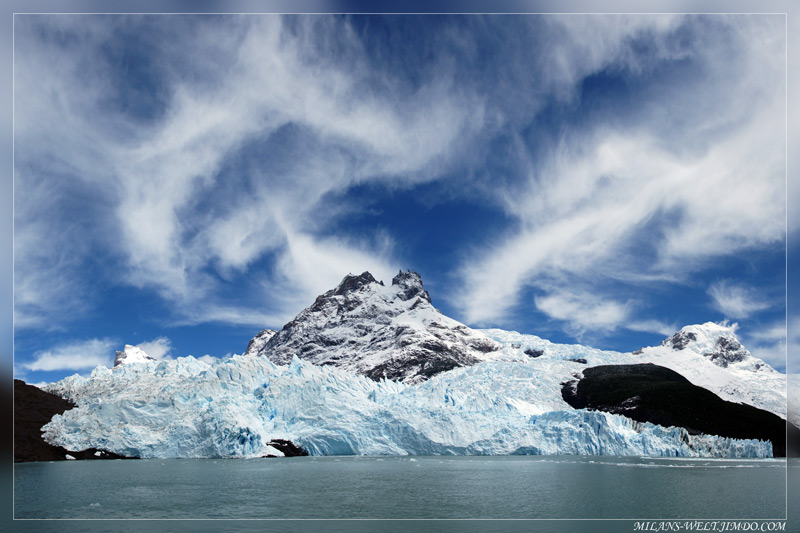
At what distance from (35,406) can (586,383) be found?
3228 inches

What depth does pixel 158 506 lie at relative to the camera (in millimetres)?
21500

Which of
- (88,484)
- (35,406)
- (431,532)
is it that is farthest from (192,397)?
(431,532)

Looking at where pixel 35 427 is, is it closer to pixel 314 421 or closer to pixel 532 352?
pixel 314 421

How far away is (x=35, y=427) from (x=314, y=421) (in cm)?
2530

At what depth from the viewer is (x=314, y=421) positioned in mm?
55781

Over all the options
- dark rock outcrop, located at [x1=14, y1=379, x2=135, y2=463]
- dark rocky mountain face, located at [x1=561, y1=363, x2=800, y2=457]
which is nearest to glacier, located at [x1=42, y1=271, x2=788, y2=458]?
dark rock outcrop, located at [x1=14, y1=379, x2=135, y2=463]

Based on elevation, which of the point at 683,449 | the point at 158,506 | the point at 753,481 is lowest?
the point at 683,449

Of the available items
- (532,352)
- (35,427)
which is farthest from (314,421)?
(532,352)

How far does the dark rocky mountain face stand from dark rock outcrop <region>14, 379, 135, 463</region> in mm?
66560

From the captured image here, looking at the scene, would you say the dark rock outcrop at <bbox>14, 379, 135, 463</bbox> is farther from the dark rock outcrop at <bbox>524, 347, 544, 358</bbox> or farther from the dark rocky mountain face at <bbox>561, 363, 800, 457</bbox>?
the dark rock outcrop at <bbox>524, 347, 544, 358</bbox>

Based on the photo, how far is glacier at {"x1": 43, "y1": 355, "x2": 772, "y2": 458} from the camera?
5228 cm

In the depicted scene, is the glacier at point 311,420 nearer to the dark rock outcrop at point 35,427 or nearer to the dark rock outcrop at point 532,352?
the dark rock outcrop at point 35,427

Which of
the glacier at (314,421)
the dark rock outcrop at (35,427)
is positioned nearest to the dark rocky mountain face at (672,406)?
the glacier at (314,421)

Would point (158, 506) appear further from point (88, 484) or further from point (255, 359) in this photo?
point (255, 359)
